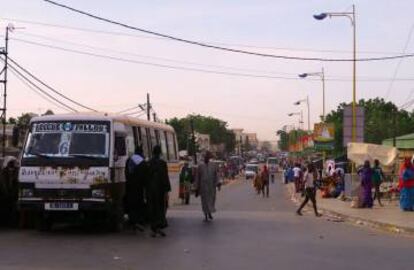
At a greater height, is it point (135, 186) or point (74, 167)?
point (74, 167)

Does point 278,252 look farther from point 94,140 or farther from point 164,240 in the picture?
point 94,140

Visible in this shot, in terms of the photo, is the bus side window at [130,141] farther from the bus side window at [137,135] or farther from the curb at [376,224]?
the curb at [376,224]

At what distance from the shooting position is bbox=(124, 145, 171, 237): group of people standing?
15.7 metres

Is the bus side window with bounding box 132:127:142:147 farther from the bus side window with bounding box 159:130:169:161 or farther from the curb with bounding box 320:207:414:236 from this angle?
the curb with bounding box 320:207:414:236

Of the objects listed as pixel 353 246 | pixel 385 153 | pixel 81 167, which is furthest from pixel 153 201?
pixel 385 153

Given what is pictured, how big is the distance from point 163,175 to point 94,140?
1.69 m

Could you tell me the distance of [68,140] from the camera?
15.9m

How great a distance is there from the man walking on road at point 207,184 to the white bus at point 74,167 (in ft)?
12.7

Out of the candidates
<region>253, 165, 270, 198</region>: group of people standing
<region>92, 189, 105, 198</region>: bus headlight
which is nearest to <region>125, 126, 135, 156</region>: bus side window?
<region>92, 189, 105, 198</region>: bus headlight

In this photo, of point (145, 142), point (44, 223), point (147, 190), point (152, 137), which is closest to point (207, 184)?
point (152, 137)

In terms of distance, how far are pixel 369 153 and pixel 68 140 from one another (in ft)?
73.2

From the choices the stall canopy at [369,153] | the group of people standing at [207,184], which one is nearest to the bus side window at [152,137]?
the group of people standing at [207,184]

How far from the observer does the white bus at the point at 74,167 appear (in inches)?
603

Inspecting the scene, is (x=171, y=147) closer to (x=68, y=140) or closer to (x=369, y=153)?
(x=68, y=140)
